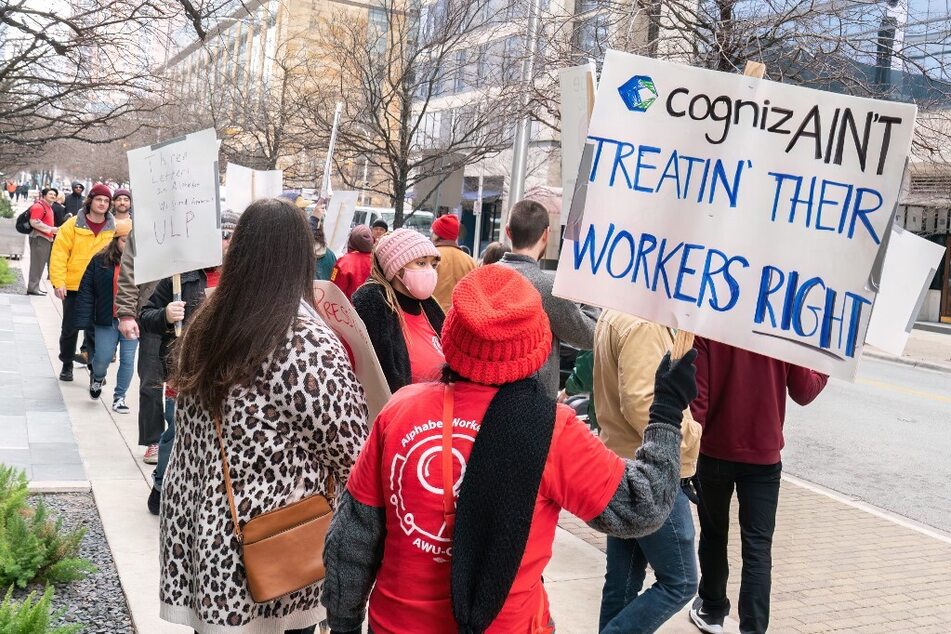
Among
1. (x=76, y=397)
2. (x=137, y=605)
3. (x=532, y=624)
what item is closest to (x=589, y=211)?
(x=532, y=624)

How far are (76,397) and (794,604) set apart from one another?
272 inches

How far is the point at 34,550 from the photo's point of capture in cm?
464

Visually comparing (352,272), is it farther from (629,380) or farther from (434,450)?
(434,450)

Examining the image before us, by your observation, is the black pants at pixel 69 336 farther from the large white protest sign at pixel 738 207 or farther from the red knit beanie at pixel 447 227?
the large white protest sign at pixel 738 207

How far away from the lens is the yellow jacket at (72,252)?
417 inches

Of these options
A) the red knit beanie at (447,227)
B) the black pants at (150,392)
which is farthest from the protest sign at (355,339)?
the red knit beanie at (447,227)

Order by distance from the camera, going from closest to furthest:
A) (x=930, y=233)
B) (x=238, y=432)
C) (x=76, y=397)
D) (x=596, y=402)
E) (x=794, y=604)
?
(x=238, y=432) < (x=596, y=402) < (x=794, y=604) < (x=76, y=397) < (x=930, y=233)

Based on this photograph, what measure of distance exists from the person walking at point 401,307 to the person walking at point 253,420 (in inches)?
54.3

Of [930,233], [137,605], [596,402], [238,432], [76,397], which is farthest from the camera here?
[930,233]

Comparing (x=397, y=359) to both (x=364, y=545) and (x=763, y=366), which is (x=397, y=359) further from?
(x=364, y=545)

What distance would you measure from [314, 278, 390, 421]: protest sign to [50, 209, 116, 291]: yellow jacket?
7.53m

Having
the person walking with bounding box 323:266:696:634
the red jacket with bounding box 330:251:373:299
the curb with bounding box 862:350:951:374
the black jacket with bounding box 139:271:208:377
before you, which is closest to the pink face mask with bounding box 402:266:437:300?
the black jacket with bounding box 139:271:208:377

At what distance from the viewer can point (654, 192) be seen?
3.01 meters

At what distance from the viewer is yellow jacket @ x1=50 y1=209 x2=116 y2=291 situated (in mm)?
10586
